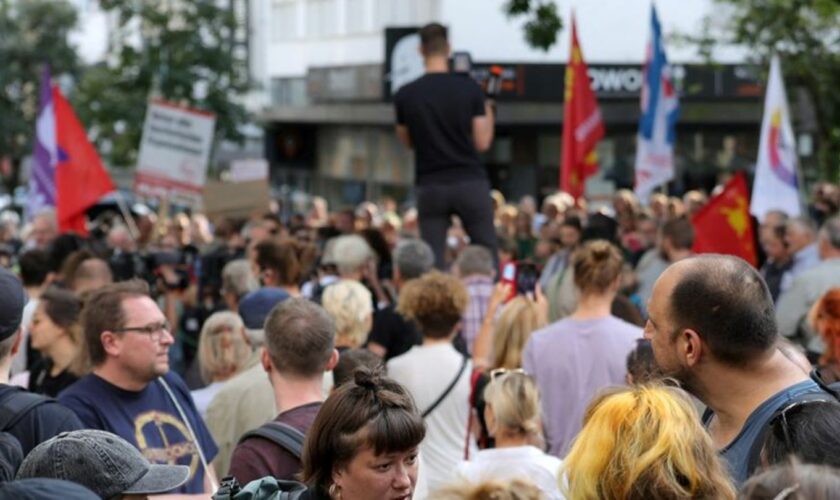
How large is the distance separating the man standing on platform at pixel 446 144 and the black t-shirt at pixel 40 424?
20.7ft

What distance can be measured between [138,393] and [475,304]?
402 cm

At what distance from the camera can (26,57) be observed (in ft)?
147

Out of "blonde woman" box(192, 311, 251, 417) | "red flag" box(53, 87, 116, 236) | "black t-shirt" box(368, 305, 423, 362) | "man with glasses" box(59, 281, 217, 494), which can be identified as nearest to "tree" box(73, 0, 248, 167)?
"red flag" box(53, 87, 116, 236)

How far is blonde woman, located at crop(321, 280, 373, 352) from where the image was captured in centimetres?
811

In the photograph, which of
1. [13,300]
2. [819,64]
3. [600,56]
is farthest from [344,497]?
[600,56]

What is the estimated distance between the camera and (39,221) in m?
15.6

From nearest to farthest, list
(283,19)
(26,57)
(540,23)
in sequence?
(540,23)
(26,57)
(283,19)

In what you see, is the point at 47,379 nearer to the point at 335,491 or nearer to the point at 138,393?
the point at 138,393

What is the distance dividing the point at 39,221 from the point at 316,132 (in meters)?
28.7

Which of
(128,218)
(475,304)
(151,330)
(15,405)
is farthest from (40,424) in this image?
(128,218)

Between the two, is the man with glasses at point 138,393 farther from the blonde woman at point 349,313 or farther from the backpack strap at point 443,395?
the blonde woman at point 349,313

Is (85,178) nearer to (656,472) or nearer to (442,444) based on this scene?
(442,444)

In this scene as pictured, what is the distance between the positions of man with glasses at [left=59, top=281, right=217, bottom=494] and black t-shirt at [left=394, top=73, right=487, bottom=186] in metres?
5.14

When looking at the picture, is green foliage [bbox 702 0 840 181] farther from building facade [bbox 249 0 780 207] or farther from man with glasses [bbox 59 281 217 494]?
man with glasses [bbox 59 281 217 494]
